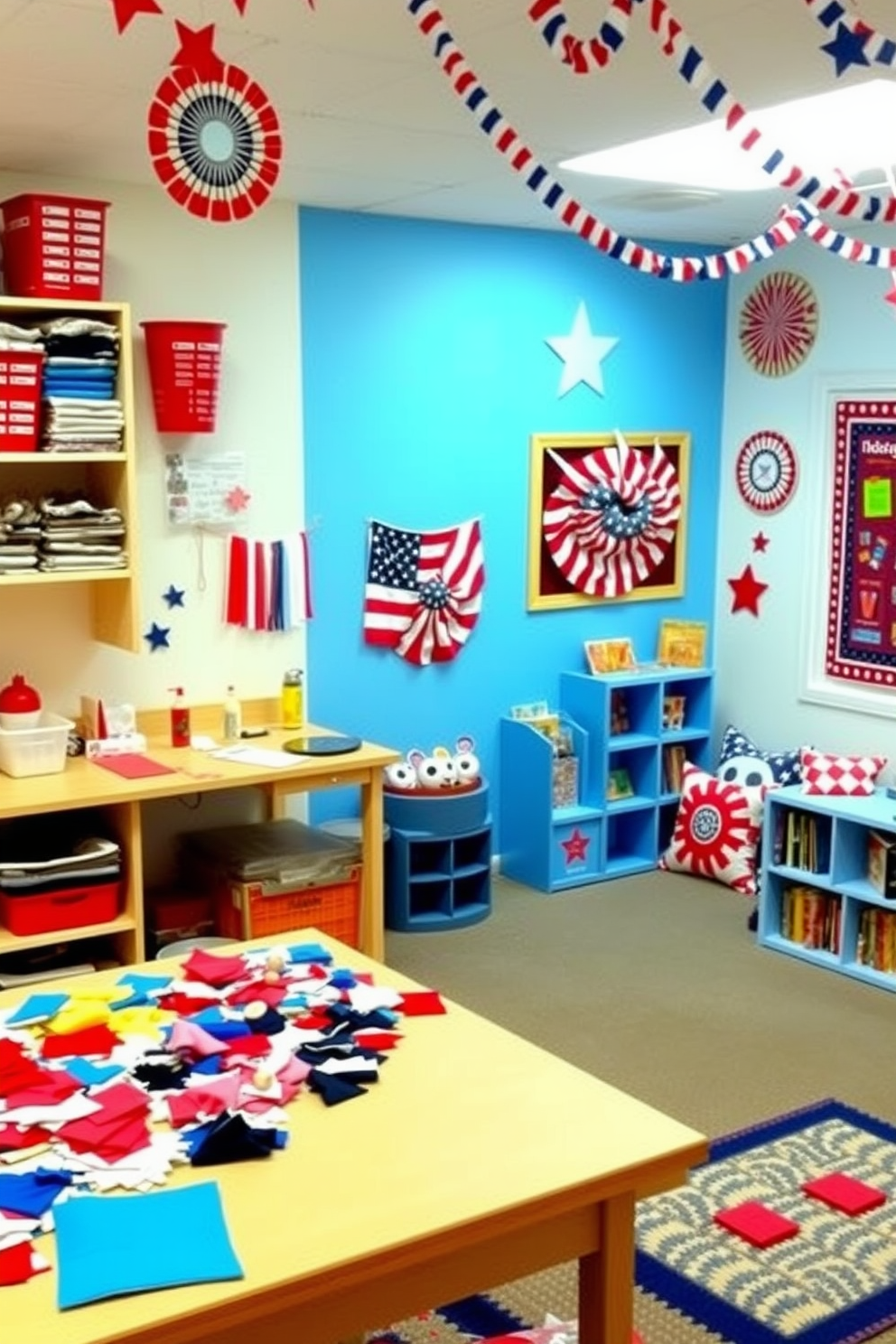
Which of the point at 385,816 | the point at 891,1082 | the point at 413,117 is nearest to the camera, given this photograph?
the point at 413,117

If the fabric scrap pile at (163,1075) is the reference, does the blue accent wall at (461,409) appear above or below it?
above

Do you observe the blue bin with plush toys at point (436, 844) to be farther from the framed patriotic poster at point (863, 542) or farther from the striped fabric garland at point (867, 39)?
the striped fabric garland at point (867, 39)

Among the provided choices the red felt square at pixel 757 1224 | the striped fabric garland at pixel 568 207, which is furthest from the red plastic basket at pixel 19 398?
the red felt square at pixel 757 1224

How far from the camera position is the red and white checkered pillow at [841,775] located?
478 centimetres

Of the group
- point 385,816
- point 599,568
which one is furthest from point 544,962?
point 599,568

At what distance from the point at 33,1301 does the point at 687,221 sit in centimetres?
432

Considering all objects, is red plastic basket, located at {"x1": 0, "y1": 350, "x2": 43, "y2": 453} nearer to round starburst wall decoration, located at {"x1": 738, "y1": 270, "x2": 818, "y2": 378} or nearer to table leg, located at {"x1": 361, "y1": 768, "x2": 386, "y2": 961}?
table leg, located at {"x1": 361, "y1": 768, "x2": 386, "y2": 961}

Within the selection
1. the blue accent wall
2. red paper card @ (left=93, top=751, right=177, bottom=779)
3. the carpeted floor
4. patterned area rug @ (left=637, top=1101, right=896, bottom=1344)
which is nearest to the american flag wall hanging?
the blue accent wall

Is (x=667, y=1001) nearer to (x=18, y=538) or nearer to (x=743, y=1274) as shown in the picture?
(x=743, y=1274)

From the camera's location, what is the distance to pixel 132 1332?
1.45 metres

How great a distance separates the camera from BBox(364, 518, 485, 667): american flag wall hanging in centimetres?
490

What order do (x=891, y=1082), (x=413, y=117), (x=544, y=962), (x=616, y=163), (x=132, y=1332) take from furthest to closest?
Result: (x=544, y=962)
(x=616, y=163)
(x=891, y=1082)
(x=413, y=117)
(x=132, y=1332)

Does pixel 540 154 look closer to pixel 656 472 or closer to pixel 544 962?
pixel 656 472

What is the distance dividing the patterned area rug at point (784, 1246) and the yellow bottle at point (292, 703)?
195 centimetres
